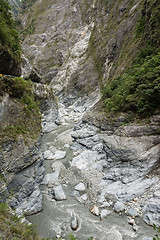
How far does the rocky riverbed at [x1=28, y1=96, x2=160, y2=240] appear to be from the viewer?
21.5 ft

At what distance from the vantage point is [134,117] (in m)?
10.7

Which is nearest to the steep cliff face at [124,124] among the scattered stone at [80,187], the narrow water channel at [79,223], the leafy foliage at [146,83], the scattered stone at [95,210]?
the leafy foliage at [146,83]

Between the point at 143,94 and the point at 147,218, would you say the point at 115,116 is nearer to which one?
the point at 143,94

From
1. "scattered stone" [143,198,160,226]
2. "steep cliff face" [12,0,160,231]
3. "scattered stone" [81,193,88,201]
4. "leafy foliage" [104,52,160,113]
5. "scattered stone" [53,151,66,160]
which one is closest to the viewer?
"scattered stone" [143,198,160,226]

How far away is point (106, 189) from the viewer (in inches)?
338

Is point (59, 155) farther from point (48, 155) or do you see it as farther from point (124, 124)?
point (124, 124)

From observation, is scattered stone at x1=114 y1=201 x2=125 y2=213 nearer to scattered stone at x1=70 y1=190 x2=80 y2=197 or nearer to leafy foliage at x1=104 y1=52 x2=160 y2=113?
scattered stone at x1=70 y1=190 x2=80 y2=197

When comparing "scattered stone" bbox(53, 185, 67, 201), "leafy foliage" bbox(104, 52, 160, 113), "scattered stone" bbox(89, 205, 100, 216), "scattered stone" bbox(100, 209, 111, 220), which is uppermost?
"leafy foliage" bbox(104, 52, 160, 113)

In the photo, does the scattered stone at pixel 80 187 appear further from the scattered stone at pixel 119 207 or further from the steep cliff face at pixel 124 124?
the scattered stone at pixel 119 207

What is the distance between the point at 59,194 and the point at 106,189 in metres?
3.28

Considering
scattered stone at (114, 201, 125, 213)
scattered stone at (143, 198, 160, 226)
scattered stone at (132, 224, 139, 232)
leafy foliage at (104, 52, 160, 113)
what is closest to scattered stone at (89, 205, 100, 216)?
scattered stone at (114, 201, 125, 213)

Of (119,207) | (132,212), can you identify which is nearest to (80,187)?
(119,207)

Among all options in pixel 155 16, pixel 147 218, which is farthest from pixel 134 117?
pixel 155 16

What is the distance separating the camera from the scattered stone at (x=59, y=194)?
8375mm
